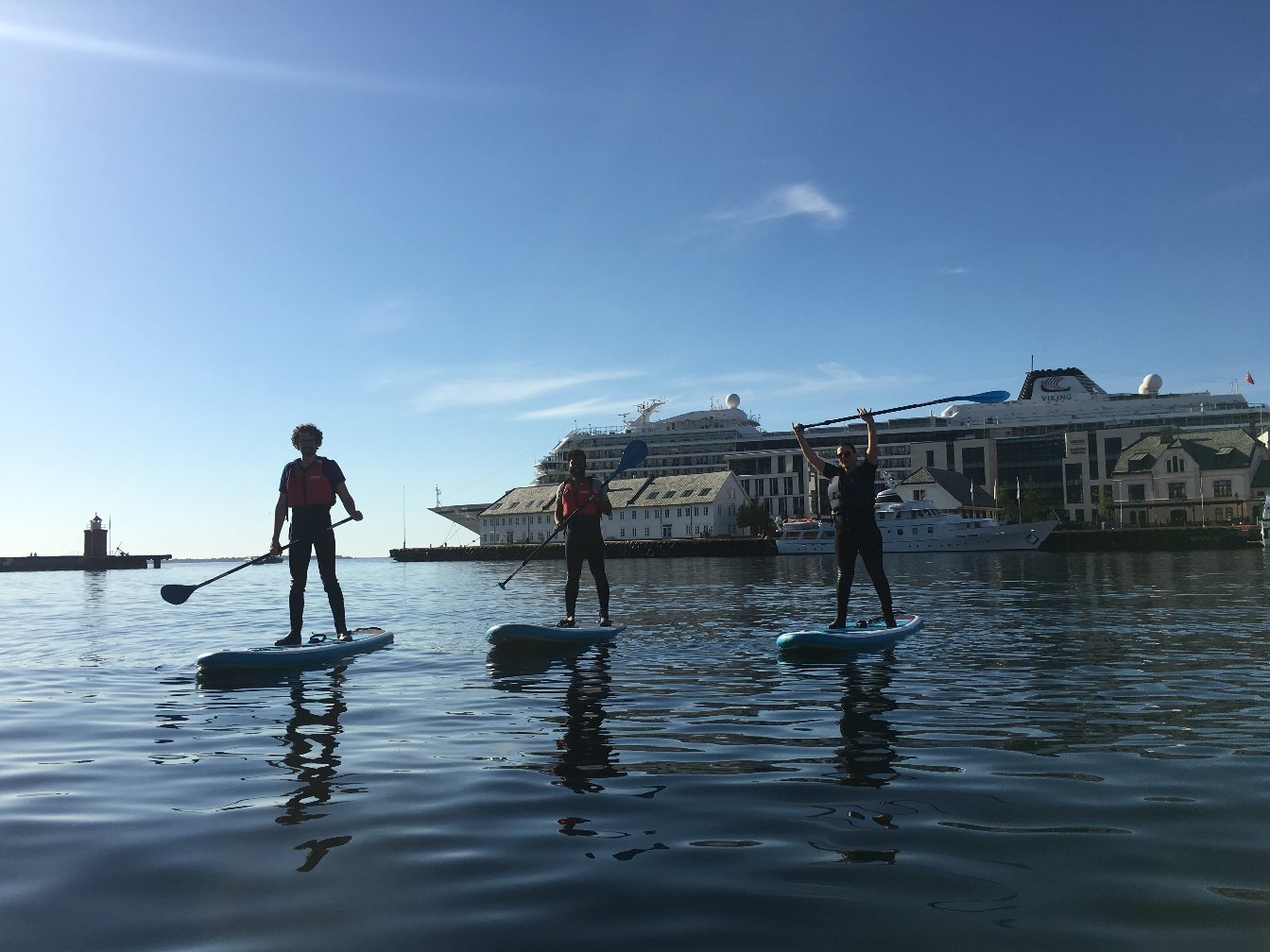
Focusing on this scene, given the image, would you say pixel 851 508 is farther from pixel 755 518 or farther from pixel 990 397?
pixel 755 518

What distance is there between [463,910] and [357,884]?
451 millimetres

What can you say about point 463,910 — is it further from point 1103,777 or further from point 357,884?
point 1103,777

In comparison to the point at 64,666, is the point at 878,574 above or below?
above

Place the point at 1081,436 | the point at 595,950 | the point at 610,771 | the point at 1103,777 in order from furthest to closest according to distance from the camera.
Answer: the point at 1081,436
the point at 610,771
the point at 1103,777
the point at 595,950

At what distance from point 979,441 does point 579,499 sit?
9811 centimetres

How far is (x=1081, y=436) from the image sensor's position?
97.7m

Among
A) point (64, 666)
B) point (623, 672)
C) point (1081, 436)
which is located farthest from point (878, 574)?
point (1081, 436)

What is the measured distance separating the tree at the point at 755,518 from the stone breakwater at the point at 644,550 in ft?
25.1

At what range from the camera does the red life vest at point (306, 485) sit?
34.3 feet

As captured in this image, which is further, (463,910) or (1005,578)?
(1005,578)

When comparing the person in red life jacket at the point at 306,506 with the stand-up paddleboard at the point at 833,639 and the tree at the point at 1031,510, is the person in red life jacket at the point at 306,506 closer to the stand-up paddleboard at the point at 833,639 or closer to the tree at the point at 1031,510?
the stand-up paddleboard at the point at 833,639

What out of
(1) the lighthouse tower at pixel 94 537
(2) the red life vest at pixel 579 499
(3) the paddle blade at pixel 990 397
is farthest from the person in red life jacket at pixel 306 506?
(1) the lighthouse tower at pixel 94 537

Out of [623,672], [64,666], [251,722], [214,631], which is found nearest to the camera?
[251,722]

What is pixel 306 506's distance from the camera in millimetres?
10492
